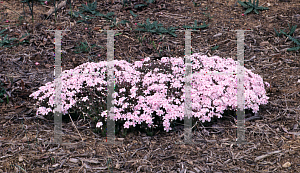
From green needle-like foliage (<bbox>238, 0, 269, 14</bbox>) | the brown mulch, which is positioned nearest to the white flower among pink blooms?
the brown mulch

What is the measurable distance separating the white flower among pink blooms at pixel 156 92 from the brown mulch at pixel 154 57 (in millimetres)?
271

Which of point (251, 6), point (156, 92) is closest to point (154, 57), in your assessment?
point (156, 92)

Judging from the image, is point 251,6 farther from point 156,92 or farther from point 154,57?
point 156,92

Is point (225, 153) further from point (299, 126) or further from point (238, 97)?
point (299, 126)

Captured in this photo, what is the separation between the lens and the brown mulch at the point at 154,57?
358 cm

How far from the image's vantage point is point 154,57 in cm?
586

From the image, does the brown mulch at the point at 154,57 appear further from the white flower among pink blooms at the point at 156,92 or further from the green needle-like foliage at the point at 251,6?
the white flower among pink blooms at the point at 156,92

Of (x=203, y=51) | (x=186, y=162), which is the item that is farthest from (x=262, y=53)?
(x=186, y=162)

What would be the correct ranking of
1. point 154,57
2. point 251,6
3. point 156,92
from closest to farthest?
point 156,92
point 154,57
point 251,6

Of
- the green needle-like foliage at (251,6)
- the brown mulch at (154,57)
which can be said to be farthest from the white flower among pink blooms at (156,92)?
the green needle-like foliage at (251,6)

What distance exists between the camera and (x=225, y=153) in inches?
146

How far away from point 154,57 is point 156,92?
179 centimetres

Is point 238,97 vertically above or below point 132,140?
above

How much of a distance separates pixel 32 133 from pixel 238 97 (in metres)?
2.93
